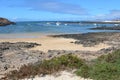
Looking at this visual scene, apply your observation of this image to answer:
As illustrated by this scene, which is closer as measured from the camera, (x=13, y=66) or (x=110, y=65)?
(x=110, y=65)

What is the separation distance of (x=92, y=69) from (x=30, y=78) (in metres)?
2.22

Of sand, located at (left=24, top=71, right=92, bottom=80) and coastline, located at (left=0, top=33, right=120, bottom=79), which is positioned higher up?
sand, located at (left=24, top=71, right=92, bottom=80)

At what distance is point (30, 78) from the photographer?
11594 mm

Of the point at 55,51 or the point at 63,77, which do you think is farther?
the point at 55,51

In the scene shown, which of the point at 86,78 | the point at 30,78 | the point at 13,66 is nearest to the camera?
the point at 86,78

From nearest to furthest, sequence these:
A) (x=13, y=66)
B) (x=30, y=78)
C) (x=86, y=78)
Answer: (x=86, y=78)
(x=30, y=78)
(x=13, y=66)

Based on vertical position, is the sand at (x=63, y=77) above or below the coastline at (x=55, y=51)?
above

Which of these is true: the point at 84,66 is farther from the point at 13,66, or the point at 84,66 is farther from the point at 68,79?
the point at 13,66

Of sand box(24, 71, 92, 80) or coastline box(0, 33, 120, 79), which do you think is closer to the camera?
sand box(24, 71, 92, 80)

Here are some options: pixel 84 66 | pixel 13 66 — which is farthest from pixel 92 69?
pixel 13 66

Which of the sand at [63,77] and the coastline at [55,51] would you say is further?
the coastline at [55,51]

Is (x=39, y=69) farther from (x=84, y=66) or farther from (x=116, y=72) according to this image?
(x=116, y=72)

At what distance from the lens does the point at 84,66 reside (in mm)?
11555

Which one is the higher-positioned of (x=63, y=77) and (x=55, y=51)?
(x=63, y=77)
